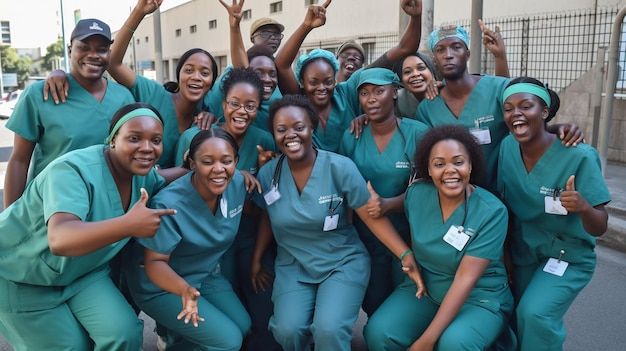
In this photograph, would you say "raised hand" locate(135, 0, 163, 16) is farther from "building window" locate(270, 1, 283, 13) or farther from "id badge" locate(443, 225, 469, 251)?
"building window" locate(270, 1, 283, 13)

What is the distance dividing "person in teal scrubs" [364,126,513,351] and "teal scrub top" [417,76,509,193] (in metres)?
0.34

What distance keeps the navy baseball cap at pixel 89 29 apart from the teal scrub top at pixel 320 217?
120 cm

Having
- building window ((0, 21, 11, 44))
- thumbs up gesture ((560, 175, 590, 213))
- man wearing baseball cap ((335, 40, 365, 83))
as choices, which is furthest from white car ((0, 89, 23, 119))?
building window ((0, 21, 11, 44))

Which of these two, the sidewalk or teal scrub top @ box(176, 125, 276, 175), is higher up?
teal scrub top @ box(176, 125, 276, 175)

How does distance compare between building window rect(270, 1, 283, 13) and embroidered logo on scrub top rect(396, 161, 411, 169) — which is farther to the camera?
building window rect(270, 1, 283, 13)

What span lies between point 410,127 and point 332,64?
2.20 feet

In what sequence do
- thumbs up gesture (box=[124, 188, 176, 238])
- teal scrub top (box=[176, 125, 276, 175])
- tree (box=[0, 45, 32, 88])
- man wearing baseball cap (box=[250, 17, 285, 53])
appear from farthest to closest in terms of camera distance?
tree (box=[0, 45, 32, 88])
man wearing baseball cap (box=[250, 17, 285, 53])
teal scrub top (box=[176, 125, 276, 175])
thumbs up gesture (box=[124, 188, 176, 238])

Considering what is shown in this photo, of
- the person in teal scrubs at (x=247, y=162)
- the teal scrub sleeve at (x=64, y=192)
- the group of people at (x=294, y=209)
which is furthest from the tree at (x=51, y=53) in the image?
the teal scrub sleeve at (x=64, y=192)

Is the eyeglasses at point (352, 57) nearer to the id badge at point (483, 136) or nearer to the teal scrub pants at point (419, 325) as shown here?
the id badge at point (483, 136)

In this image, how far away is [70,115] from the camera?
3.01 meters

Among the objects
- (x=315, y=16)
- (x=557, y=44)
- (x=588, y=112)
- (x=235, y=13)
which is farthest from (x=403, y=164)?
(x=557, y=44)

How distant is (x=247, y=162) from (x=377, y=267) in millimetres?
981

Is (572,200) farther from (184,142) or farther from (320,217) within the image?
(184,142)

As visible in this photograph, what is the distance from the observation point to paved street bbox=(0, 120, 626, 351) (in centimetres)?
338
